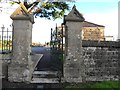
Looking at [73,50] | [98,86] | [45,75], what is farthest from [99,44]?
[45,75]

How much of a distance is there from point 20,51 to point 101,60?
2.95 meters

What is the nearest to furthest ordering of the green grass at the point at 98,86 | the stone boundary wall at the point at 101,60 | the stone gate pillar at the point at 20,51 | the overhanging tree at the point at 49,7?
the green grass at the point at 98,86, the stone gate pillar at the point at 20,51, the stone boundary wall at the point at 101,60, the overhanging tree at the point at 49,7

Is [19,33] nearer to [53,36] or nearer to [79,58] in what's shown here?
[79,58]

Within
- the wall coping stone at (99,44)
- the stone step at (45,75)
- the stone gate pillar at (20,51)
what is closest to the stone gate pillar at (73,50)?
the wall coping stone at (99,44)

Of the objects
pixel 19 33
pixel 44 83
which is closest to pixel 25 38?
pixel 19 33

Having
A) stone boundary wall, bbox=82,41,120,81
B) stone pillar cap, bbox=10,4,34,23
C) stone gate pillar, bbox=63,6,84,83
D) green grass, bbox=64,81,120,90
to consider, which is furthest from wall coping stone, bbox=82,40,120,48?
stone pillar cap, bbox=10,4,34,23

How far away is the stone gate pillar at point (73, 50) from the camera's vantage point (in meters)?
9.35

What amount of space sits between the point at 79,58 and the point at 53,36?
3.99m

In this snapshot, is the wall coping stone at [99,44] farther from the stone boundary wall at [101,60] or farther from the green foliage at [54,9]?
the green foliage at [54,9]

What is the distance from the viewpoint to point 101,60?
9.57 metres

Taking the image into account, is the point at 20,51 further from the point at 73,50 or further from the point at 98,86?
the point at 98,86

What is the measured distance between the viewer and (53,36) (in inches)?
519

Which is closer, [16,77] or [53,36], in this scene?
[16,77]

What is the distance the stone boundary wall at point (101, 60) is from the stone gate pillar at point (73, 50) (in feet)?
0.80
